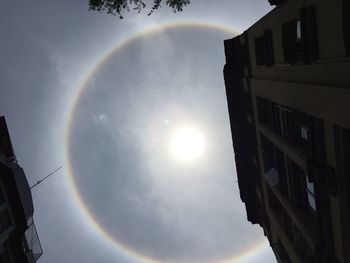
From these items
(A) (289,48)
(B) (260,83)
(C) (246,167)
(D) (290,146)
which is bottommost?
(C) (246,167)

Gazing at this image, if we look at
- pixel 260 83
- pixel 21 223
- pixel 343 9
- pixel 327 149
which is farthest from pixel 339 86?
pixel 21 223

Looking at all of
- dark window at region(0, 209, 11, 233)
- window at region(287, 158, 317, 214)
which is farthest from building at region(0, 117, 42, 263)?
window at region(287, 158, 317, 214)

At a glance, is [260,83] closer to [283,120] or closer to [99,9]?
[283,120]

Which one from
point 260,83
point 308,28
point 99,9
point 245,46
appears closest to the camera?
point 308,28

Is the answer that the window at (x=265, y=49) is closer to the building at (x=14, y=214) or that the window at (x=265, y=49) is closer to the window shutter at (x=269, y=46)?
the window shutter at (x=269, y=46)

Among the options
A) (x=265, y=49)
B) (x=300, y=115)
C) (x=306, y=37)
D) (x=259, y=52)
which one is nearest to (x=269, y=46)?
(x=265, y=49)

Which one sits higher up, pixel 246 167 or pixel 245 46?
pixel 245 46
